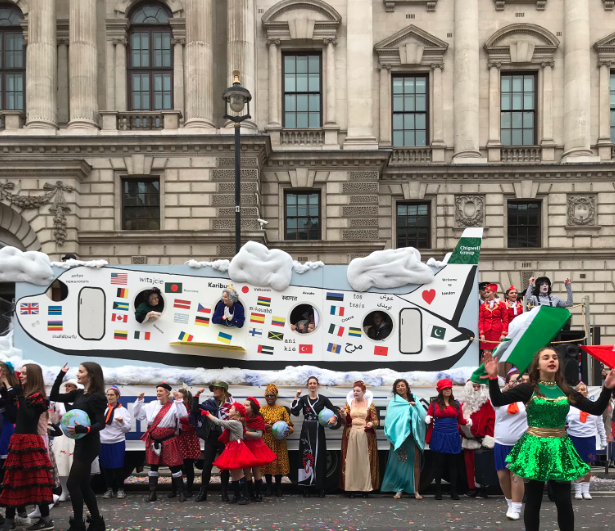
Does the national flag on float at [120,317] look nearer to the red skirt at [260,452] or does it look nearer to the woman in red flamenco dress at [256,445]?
the woman in red flamenco dress at [256,445]

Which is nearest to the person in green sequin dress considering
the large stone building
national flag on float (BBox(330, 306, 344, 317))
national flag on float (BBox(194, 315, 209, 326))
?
national flag on float (BBox(330, 306, 344, 317))

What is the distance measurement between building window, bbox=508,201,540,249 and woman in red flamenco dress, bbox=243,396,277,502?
67.4ft

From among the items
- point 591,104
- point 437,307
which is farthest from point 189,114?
point 437,307

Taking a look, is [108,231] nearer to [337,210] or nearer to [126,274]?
[337,210]

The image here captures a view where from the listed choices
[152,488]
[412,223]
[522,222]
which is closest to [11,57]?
[412,223]

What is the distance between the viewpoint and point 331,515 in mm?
10250

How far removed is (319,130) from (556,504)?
75.7 ft

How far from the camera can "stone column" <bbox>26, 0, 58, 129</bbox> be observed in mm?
26781

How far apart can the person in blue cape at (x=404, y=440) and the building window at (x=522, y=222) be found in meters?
19.6

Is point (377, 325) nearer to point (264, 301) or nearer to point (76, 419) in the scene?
point (264, 301)

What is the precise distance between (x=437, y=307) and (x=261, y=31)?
19702mm

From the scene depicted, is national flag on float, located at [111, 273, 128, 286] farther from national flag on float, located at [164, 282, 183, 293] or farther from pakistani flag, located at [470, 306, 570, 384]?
pakistani flag, located at [470, 306, 570, 384]

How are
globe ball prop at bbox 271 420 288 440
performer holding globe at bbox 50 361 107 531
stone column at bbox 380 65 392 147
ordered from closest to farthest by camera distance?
performer holding globe at bbox 50 361 107 531, globe ball prop at bbox 271 420 288 440, stone column at bbox 380 65 392 147

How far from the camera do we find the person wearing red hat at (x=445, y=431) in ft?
37.4
